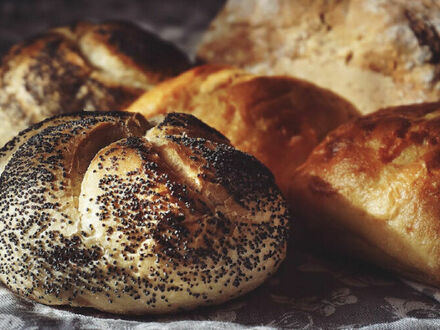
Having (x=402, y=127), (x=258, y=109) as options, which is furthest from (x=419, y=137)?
(x=258, y=109)

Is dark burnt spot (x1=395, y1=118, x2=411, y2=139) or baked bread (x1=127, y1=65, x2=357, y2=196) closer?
dark burnt spot (x1=395, y1=118, x2=411, y2=139)

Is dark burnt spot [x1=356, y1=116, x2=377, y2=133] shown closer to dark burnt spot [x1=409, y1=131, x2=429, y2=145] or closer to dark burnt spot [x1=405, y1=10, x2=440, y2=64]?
dark burnt spot [x1=409, y1=131, x2=429, y2=145]

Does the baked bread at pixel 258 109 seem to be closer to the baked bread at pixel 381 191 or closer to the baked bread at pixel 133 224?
the baked bread at pixel 381 191

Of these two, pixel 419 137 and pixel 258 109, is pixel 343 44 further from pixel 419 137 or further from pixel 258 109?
pixel 419 137

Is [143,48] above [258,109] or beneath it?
above

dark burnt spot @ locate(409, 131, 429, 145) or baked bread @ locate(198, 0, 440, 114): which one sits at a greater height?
baked bread @ locate(198, 0, 440, 114)

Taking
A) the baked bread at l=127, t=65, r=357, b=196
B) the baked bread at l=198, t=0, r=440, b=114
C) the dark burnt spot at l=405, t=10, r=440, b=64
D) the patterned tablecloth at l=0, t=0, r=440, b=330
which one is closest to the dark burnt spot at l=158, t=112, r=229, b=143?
the baked bread at l=127, t=65, r=357, b=196

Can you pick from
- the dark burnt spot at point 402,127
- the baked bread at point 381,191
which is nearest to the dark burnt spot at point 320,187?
the baked bread at point 381,191
